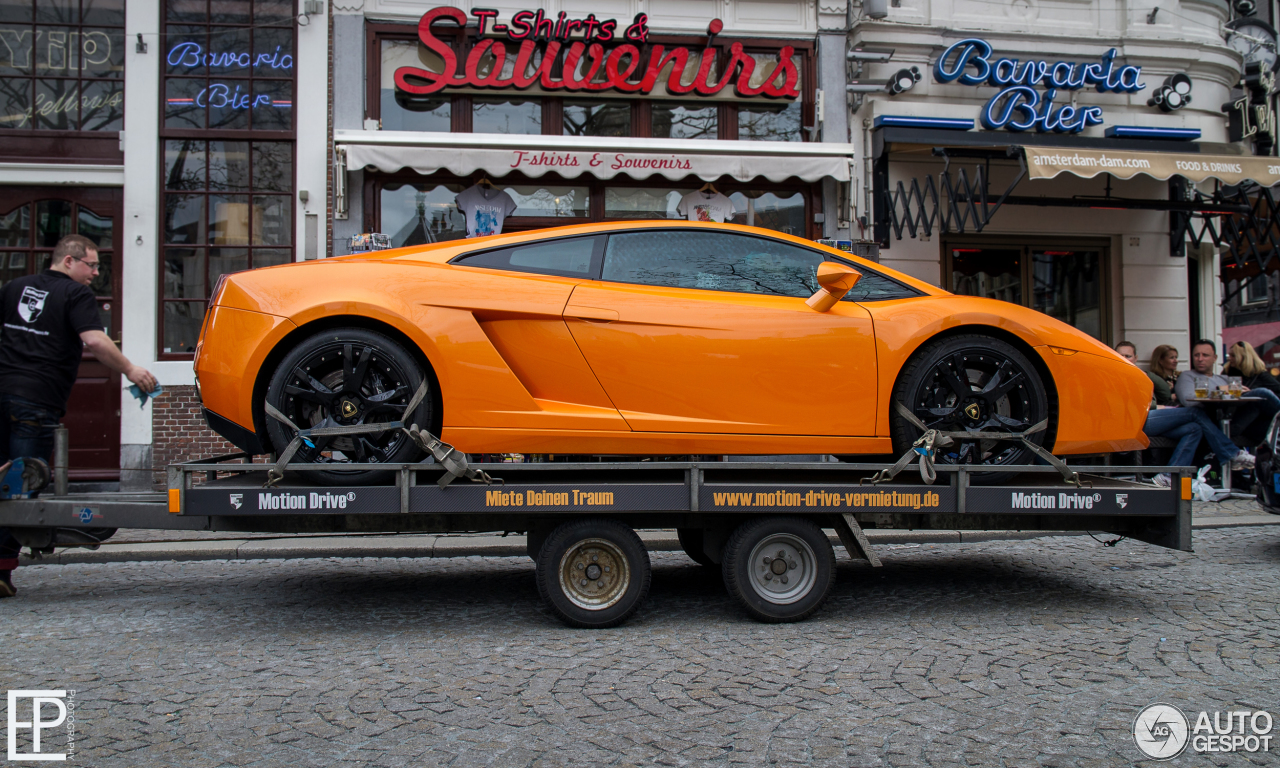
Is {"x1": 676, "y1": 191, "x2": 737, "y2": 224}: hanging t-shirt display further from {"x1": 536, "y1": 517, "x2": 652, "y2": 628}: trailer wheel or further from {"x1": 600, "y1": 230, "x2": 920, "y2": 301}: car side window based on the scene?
{"x1": 536, "y1": 517, "x2": 652, "y2": 628}: trailer wheel

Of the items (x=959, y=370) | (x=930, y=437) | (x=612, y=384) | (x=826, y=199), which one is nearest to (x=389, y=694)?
(x=612, y=384)

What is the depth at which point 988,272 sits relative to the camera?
36.8 feet

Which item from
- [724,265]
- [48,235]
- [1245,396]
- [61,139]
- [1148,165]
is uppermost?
[61,139]

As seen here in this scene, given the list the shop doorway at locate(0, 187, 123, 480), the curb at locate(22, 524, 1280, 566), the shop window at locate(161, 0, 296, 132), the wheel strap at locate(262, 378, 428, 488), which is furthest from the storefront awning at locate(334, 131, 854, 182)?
the wheel strap at locate(262, 378, 428, 488)

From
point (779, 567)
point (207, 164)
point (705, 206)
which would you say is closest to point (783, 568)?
point (779, 567)

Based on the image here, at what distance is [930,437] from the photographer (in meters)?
4.28

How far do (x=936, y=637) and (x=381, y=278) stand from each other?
307 cm

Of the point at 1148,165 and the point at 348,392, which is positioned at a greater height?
the point at 1148,165

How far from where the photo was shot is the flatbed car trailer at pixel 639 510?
161 inches

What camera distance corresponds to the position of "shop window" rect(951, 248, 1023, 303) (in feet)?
36.4

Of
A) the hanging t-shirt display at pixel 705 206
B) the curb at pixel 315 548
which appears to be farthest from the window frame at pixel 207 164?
the hanging t-shirt display at pixel 705 206

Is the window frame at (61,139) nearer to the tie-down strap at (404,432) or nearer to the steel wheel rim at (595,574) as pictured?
the tie-down strap at (404,432)

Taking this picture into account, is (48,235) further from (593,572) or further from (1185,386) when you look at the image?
(1185,386)

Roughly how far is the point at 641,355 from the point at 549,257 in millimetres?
715
